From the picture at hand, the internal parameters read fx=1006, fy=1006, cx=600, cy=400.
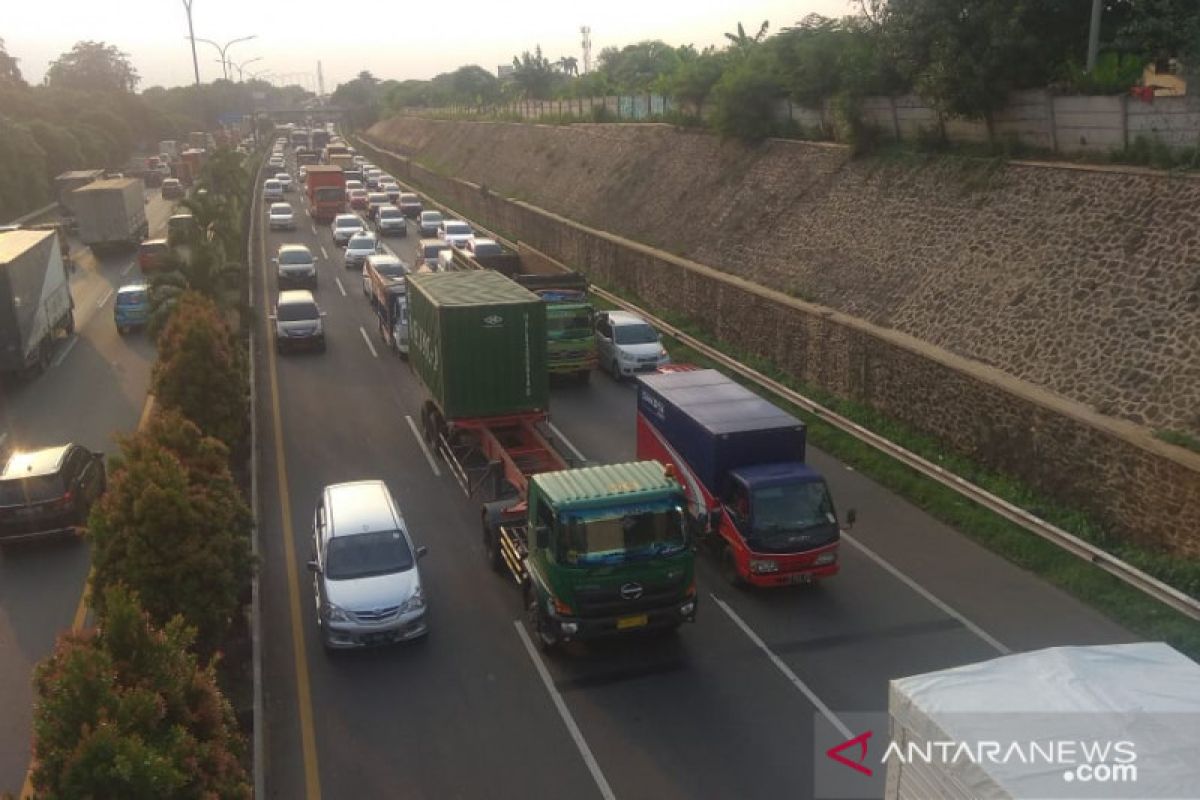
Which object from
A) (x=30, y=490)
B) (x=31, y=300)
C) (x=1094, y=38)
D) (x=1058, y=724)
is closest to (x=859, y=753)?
(x=1058, y=724)

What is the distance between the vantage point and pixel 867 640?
13.7 metres

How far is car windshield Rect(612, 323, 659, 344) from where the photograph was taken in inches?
1074

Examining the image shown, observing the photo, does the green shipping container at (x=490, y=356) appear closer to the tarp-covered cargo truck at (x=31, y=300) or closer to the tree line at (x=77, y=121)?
the tarp-covered cargo truck at (x=31, y=300)

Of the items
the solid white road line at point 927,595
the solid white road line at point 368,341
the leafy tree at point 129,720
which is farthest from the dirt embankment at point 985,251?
the leafy tree at point 129,720

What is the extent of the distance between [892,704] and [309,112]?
201m

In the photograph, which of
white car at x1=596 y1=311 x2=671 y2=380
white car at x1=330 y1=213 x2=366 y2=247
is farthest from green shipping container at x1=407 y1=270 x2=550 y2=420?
white car at x1=330 y1=213 x2=366 y2=247

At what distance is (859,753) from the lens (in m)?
11.1

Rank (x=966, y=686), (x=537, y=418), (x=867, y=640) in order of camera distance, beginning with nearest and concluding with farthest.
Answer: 1. (x=966, y=686)
2. (x=867, y=640)
3. (x=537, y=418)

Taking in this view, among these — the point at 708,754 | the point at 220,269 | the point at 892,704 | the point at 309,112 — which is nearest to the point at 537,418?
the point at 708,754

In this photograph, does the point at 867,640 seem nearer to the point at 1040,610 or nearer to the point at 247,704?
the point at 1040,610

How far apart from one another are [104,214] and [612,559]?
142ft

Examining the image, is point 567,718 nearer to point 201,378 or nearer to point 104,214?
point 201,378

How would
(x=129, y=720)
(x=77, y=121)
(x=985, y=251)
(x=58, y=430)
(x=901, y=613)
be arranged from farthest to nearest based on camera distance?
(x=77, y=121)
(x=58, y=430)
(x=985, y=251)
(x=901, y=613)
(x=129, y=720)

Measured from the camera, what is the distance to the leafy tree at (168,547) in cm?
1181
